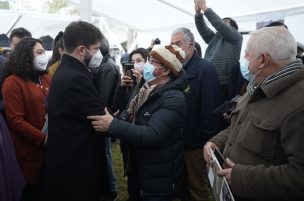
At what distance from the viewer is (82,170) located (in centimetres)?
238

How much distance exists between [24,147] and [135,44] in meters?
10.1

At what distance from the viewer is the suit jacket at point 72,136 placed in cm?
225

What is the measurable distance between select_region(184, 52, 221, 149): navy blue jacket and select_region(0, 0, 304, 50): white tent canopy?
2508mm

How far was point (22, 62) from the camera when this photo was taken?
9.82ft

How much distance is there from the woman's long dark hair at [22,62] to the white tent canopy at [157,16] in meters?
3.81

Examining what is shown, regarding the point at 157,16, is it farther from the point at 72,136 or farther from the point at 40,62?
the point at 72,136

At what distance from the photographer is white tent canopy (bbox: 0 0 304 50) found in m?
5.39

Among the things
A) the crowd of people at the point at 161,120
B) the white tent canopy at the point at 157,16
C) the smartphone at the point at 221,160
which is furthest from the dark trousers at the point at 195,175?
the white tent canopy at the point at 157,16

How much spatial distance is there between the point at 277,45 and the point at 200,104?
150 cm

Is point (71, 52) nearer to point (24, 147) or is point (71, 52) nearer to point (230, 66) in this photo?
point (24, 147)

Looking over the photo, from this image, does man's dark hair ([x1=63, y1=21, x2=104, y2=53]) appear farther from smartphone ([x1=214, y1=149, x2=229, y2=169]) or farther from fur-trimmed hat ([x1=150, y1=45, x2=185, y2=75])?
smartphone ([x1=214, y1=149, x2=229, y2=169])

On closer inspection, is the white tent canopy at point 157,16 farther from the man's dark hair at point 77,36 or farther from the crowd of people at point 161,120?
the man's dark hair at point 77,36

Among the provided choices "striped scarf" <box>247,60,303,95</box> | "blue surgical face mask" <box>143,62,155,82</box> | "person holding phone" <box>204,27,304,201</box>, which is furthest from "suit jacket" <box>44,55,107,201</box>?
"striped scarf" <box>247,60,303,95</box>

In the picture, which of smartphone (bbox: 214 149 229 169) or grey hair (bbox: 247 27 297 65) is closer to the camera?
grey hair (bbox: 247 27 297 65)
